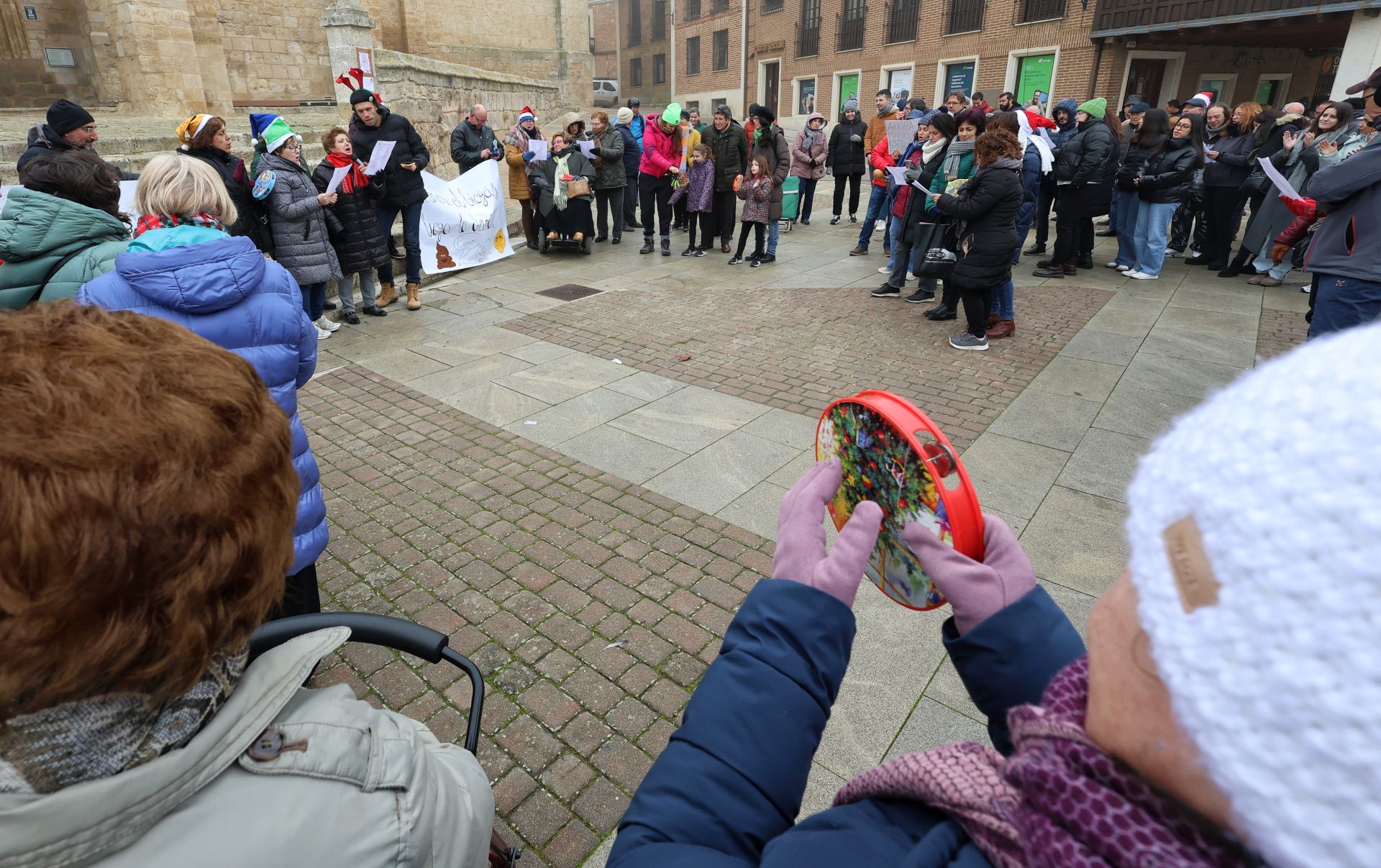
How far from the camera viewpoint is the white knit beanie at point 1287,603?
1.46ft

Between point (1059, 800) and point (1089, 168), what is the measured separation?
32.3ft

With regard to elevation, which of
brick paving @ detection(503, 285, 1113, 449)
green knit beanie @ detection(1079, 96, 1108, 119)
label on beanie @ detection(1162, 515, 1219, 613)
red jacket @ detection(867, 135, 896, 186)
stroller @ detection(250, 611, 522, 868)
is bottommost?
brick paving @ detection(503, 285, 1113, 449)

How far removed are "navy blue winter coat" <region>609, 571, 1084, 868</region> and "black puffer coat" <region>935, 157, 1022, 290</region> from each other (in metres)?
5.79

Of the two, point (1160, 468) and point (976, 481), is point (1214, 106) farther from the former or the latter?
point (1160, 468)

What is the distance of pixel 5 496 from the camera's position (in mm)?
771

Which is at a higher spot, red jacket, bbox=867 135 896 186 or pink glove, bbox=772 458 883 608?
red jacket, bbox=867 135 896 186

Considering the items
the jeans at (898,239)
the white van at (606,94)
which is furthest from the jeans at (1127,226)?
the white van at (606,94)

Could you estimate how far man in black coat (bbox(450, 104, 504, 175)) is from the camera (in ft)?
31.5

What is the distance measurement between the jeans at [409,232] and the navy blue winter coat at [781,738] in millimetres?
7941

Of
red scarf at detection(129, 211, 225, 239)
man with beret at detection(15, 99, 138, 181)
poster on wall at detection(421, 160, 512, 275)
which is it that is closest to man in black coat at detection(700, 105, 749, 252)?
poster on wall at detection(421, 160, 512, 275)

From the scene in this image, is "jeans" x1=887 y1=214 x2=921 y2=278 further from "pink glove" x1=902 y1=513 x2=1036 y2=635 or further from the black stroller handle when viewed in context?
the black stroller handle

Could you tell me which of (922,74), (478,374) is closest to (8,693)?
(478,374)

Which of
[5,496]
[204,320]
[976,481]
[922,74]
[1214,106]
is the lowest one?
[976,481]

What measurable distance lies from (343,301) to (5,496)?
298 inches
